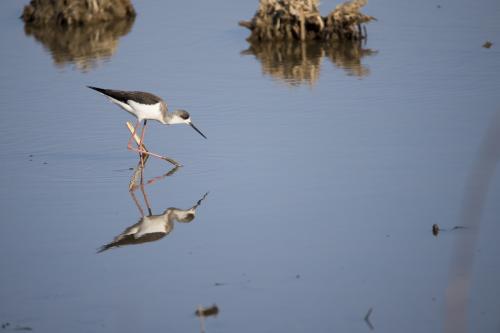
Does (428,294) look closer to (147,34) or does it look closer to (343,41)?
(343,41)

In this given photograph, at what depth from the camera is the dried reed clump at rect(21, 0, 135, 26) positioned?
15805 mm

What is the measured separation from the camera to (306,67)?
40.5 feet

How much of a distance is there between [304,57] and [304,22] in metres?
0.97

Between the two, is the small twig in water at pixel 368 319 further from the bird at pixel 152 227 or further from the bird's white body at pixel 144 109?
the bird's white body at pixel 144 109

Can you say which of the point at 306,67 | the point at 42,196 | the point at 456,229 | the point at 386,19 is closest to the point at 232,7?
the point at 386,19

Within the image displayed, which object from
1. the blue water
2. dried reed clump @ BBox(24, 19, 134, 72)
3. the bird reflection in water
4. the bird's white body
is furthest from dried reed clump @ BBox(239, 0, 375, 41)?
the bird reflection in water

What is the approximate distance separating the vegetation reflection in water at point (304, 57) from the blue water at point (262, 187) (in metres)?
0.06

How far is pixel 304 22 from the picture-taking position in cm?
1373

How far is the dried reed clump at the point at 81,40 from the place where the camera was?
13633mm

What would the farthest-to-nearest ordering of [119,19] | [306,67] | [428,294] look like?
[119,19] < [306,67] < [428,294]

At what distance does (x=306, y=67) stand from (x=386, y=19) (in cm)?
344

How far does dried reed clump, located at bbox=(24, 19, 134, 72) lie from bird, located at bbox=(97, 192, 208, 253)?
5.88 m

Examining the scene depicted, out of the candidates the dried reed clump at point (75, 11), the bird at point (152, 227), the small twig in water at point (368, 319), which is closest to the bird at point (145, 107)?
the bird at point (152, 227)

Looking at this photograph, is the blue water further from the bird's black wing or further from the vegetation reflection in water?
the bird's black wing
